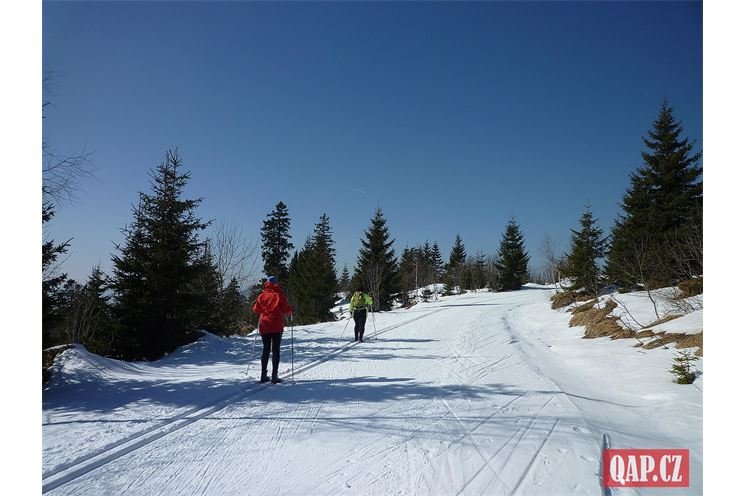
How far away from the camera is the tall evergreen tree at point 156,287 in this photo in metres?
11.6

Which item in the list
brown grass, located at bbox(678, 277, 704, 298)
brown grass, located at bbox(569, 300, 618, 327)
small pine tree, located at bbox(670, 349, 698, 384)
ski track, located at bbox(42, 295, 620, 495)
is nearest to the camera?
ski track, located at bbox(42, 295, 620, 495)

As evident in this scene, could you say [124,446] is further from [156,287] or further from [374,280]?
[374,280]

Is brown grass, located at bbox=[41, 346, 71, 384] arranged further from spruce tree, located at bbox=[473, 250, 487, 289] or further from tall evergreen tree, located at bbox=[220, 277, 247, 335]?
spruce tree, located at bbox=[473, 250, 487, 289]

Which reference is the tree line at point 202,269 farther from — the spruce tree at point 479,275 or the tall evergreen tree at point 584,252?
the spruce tree at point 479,275

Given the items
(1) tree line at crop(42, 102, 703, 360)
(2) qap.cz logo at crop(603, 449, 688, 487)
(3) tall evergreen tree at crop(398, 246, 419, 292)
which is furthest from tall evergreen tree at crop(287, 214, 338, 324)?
(2) qap.cz logo at crop(603, 449, 688, 487)

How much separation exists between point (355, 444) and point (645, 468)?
258cm

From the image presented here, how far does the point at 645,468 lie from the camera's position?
3.15m

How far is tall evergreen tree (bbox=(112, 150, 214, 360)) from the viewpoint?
11.6 m

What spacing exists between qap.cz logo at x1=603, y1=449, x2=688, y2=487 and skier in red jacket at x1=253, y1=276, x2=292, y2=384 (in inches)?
187

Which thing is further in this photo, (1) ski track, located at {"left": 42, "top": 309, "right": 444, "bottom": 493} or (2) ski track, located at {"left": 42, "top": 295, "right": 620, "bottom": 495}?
(1) ski track, located at {"left": 42, "top": 309, "right": 444, "bottom": 493}

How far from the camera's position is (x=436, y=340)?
36.7 feet

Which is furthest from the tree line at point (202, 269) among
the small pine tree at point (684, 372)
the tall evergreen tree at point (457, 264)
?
the tall evergreen tree at point (457, 264)

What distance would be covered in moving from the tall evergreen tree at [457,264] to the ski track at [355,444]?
51.6 m
